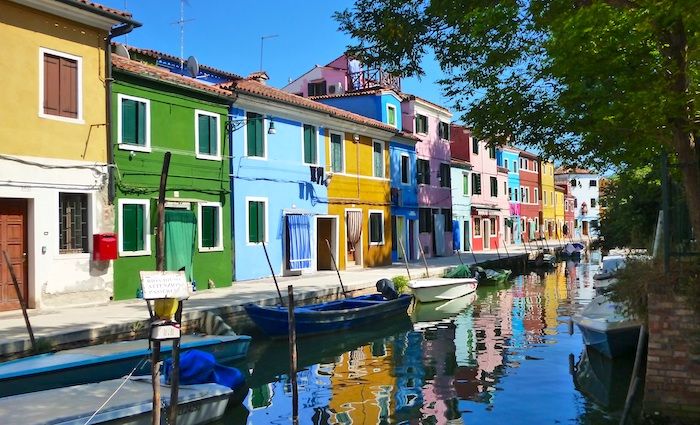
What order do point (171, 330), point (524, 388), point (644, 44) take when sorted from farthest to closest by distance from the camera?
1. point (524, 388)
2. point (644, 44)
3. point (171, 330)

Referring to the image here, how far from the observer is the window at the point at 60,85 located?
14.1 m

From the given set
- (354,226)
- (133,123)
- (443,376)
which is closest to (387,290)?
(443,376)

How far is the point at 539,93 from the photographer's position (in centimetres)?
865

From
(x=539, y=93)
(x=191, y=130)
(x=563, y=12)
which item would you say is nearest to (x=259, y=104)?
(x=191, y=130)

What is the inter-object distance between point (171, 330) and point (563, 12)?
16.2 ft

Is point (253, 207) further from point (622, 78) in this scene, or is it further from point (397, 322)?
point (622, 78)

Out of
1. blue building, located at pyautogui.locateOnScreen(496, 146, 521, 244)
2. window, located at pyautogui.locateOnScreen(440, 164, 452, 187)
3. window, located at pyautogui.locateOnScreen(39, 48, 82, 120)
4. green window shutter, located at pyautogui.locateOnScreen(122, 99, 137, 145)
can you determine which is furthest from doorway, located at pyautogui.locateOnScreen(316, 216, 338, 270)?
blue building, located at pyautogui.locateOnScreen(496, 146, 521, 244)

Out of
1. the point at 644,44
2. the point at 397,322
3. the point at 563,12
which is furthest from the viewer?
the point at 397,322

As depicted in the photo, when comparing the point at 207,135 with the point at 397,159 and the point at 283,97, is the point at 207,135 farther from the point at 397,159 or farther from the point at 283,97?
the point at 397,159

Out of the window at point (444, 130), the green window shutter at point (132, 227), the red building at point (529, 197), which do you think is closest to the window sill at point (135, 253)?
the green window shutter at point (132, 227)

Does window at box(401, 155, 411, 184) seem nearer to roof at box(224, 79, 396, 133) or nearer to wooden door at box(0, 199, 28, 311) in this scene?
roof at box(224, 79, 396, 133)

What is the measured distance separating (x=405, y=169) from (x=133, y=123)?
56.2 ft

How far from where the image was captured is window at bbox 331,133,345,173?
2558 cm

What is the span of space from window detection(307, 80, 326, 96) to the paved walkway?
14800 millimetres
